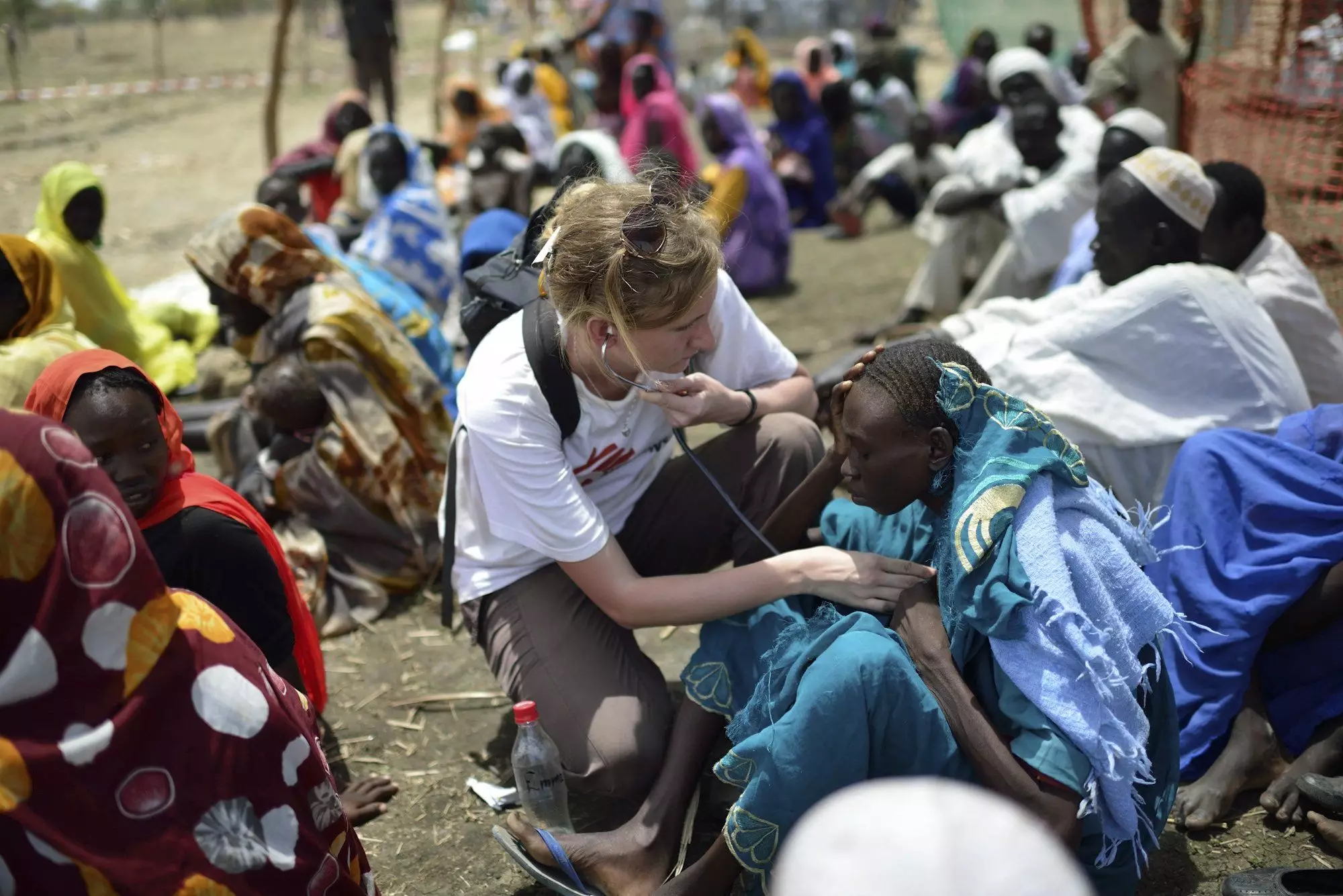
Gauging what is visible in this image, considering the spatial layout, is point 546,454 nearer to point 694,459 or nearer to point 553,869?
point 694,459

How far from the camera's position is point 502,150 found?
332 inches

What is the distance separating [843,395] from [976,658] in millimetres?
628

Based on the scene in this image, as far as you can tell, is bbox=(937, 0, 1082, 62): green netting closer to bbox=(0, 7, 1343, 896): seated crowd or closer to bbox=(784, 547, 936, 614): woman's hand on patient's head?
bbox=(0, 7, 1343, 896): seated crowd

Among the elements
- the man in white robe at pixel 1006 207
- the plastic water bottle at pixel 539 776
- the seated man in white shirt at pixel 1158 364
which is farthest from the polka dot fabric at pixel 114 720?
the man in white robe at pixel 1006 207

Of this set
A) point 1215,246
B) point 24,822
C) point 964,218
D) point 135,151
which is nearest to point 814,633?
point 24,822

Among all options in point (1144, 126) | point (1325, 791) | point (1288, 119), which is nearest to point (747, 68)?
point (1288, 119)

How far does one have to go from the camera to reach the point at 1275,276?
3.79 meters

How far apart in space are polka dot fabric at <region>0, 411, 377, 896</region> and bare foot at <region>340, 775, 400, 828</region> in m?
0.96

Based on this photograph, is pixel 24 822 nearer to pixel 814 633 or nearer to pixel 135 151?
pixel 814 633

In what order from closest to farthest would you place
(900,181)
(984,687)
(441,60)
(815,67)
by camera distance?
1. (984,687)
2. (900,181)
3. (441,60)
4. (815,67)

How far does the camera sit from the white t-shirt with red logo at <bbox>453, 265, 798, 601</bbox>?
8.94 ft

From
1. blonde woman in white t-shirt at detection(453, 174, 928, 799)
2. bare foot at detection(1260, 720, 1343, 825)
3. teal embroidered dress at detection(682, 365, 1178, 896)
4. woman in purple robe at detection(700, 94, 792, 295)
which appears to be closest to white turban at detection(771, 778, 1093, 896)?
teal embroidered dress at detection(682, 365, 1178, 896)

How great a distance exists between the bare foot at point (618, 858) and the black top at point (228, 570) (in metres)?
0.83

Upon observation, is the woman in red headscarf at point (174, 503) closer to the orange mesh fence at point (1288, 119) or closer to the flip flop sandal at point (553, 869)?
the flip flop sandal at point (553, 869)
